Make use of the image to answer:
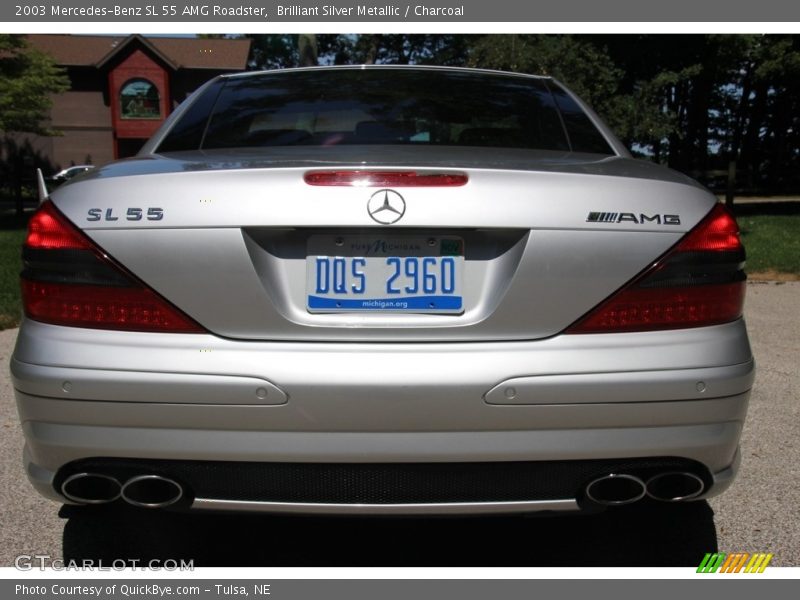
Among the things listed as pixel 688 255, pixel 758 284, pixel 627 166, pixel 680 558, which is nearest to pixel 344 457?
pixel 688 255

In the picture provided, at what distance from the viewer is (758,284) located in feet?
33.1

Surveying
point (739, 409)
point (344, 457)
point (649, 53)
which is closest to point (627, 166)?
point (739, 409)

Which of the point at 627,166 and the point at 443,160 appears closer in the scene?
the point at 443,160

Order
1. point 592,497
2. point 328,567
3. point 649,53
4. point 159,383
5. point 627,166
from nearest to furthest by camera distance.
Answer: point 159,383, point 592,497, point 627,166, point 328,567, point 649,53

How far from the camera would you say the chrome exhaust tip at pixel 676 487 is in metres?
2.33

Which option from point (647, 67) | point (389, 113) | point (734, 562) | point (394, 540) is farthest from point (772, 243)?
point (394, 540)

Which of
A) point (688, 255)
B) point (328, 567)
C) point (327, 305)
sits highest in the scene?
point (688, 255)

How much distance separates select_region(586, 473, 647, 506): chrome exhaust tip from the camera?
2.28m

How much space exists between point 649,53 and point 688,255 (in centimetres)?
2101

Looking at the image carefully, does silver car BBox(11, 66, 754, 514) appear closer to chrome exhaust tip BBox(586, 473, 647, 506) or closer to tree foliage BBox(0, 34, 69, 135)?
chrome exhaust tip BBox(586, 473, 647, 506)

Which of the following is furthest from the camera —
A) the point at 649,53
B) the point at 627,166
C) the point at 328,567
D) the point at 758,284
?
the point at 649,53

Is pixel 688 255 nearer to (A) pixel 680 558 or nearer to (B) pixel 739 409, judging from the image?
(B) pixel 739 409

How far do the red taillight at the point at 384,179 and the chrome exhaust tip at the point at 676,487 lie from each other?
3.20ft

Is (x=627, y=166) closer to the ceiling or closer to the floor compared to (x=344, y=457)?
closer to the ceiling
